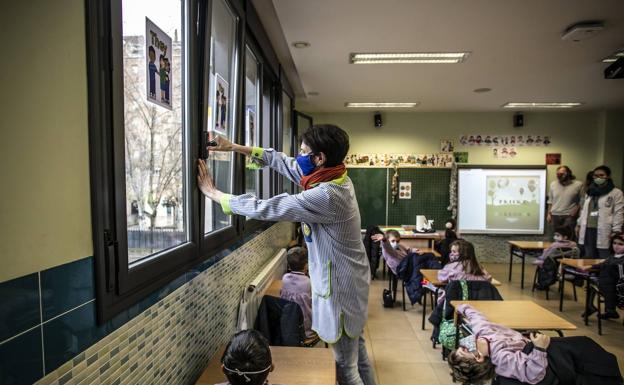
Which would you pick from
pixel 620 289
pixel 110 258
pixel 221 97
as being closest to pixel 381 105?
pixel 620 289

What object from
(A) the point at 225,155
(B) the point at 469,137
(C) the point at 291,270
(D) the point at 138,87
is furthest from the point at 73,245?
(B) the point at 469,137

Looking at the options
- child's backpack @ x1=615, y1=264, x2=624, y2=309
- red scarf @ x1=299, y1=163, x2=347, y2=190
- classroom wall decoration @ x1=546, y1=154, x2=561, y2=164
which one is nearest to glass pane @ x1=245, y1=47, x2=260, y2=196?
red scarf @ x1=299, y1=163, x2=347, y2=190

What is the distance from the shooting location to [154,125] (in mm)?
1351

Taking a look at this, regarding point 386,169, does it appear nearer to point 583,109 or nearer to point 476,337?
point 583,109

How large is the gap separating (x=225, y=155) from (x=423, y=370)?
229 centimetres

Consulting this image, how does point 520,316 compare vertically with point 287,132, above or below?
below

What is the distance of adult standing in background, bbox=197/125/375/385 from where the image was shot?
1.51 m

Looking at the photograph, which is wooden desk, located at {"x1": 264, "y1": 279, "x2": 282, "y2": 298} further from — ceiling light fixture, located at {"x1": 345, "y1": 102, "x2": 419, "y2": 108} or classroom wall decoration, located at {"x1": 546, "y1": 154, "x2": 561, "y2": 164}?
classroom wall decoration, located at {"x1": 546, "y1": 154, "x2": 561, "y2": 164}

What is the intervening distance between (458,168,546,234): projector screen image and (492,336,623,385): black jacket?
16.8 ft

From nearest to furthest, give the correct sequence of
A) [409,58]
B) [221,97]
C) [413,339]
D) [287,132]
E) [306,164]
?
[306,164] → [221,97] → [413,339] → [409,58] → [287,132]

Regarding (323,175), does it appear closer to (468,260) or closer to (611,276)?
(468,260)

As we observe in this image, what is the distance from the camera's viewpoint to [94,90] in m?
0.86

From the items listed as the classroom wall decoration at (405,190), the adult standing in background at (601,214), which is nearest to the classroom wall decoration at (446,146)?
the classroom wall decoration at (405,190)

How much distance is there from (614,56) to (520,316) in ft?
9.94
